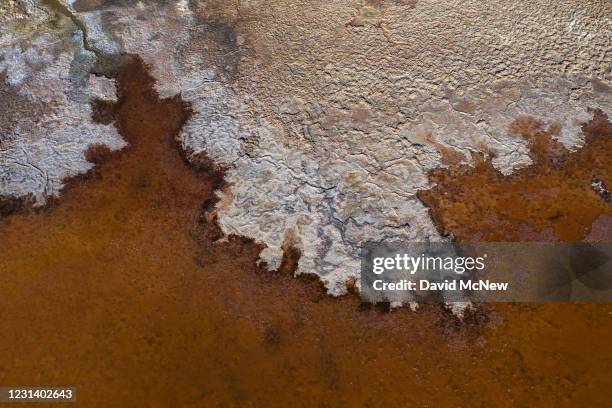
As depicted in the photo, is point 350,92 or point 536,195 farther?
point 350,92

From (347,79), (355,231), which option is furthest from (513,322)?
(347,79)

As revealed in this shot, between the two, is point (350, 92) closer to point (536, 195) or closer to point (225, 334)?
point (536, 195)

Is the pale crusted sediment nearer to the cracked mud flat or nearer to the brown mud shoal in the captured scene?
the cracked mud flat

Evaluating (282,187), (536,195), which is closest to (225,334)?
(282,187)

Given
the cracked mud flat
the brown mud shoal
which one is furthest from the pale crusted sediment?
the brown mud shoal

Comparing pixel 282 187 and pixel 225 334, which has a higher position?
pixel 282 187

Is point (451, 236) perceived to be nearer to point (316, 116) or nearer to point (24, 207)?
point (316, 116)
